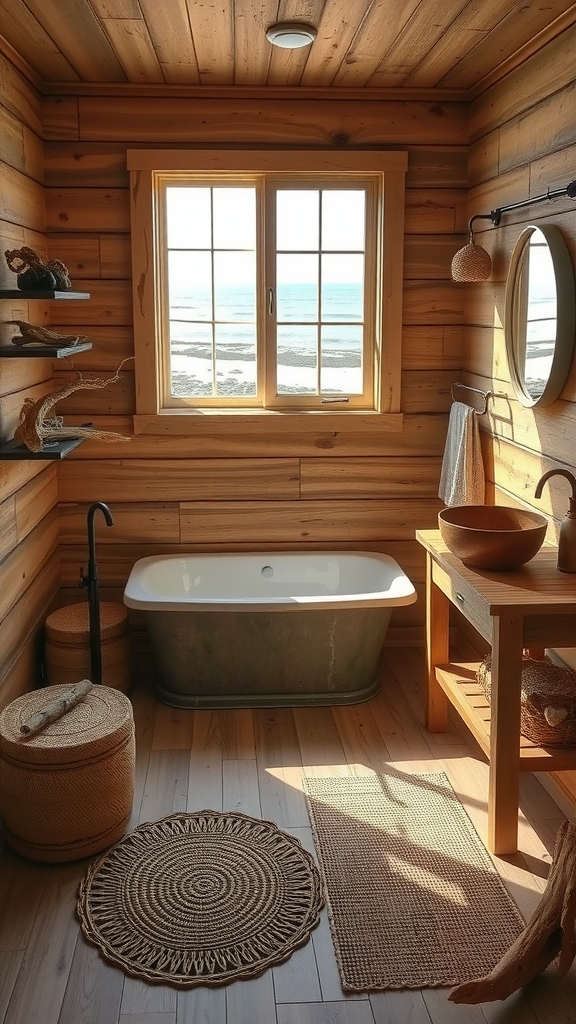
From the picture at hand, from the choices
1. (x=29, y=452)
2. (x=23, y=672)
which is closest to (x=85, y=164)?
(x=29, y=452)

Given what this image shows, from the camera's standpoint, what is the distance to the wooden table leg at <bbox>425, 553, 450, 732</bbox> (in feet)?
11.3

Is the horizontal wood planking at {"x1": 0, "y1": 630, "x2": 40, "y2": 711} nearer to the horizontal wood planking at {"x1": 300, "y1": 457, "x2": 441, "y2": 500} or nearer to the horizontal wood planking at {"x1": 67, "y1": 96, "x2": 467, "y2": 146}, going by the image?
the horizontal wood planking at {"x1": 300, "y1": 457, "x2": 441, "y2": 500}

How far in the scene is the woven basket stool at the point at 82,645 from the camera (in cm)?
358

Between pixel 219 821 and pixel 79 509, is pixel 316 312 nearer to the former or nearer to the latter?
pixel 79 509

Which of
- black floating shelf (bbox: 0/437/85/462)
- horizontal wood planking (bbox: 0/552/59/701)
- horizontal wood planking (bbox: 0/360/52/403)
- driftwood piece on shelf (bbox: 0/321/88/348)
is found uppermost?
driftwood piece on shelf (bbox: 0/321/88/348)

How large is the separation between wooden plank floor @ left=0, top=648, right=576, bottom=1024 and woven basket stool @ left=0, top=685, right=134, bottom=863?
9 centimetres

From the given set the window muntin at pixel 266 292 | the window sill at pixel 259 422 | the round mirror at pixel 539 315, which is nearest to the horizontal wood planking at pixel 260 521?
the window sill at pixel 259 422

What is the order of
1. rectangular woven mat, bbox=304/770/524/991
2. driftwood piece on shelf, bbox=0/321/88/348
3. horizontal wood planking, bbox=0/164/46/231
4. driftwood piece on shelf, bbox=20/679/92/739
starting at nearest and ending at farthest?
rectangular woven mat, bbox=304/770/524/991
driftwood piece on shelf, bbox=20/679/92/739
driftwood piece on shelf, bbox=0/321/88/348
horizontal wood planking, bbox=0/164/46/231

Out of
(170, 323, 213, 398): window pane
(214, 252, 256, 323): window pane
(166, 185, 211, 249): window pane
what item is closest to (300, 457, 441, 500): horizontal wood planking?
(170, 323, 213, 398): window pane

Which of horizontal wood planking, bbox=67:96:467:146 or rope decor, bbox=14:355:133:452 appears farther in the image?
horizontal wood planking, bbox=67:96:467:146

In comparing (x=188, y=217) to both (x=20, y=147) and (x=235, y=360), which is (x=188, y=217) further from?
(x=20, y=147)

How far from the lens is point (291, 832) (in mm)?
2838

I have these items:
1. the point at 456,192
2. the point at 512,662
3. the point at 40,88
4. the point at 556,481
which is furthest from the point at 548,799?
the point at 40,88

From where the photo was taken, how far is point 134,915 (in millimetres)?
2447
